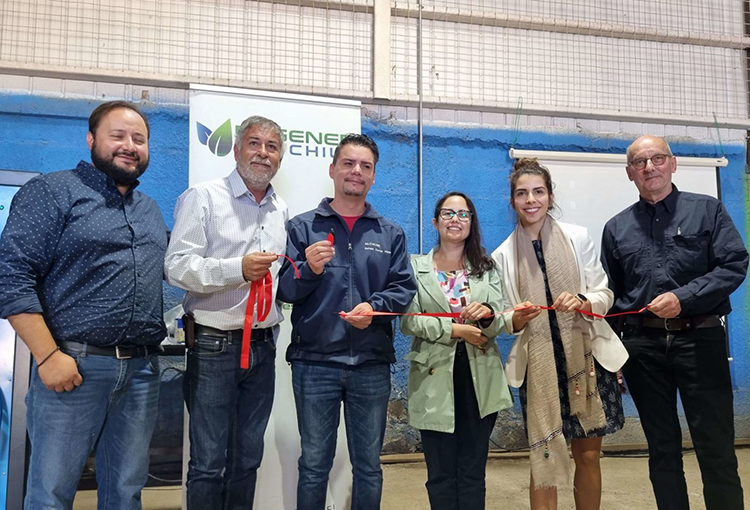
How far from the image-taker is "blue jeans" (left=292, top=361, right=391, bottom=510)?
7.79 ft

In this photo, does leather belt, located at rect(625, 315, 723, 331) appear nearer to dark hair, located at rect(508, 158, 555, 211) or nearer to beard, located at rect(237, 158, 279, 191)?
dark hair, located at rect(508, 158, 555, 211)

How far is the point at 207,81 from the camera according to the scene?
4.09m

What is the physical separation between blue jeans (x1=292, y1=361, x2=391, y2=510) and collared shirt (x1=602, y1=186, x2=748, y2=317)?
1.41 metres

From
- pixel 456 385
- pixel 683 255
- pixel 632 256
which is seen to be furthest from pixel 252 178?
pixel 683 255

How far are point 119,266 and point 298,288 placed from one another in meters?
0.71

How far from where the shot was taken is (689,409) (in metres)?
2.62

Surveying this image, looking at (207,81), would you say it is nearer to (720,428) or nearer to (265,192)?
(265,192)

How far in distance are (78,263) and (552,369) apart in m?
2.11

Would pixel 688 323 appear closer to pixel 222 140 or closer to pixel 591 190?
pixel 591 190

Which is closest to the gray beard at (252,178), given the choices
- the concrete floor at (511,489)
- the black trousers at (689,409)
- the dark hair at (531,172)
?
the dark hair at (531,172)

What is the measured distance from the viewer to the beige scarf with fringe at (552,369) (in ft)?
8.46

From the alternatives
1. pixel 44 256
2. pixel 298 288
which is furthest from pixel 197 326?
pixel 44 256

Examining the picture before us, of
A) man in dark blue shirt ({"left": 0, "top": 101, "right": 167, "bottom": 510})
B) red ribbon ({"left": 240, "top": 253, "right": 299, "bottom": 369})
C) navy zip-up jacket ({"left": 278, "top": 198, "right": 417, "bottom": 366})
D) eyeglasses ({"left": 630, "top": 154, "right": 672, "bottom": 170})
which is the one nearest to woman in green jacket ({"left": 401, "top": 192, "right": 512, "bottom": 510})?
navy zip-up jacket ({"left": 278, "top": 198, "right": 417, "bottom": 366})

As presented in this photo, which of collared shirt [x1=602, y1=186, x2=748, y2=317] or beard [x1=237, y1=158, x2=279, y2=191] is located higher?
beard [x1=237, y1=158, x2=279, y2=191]
